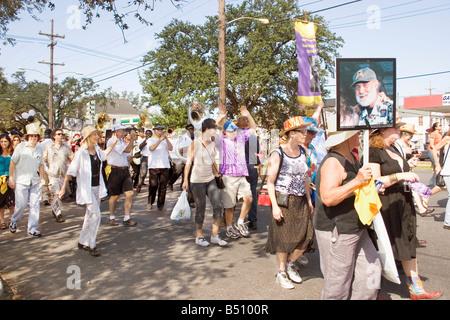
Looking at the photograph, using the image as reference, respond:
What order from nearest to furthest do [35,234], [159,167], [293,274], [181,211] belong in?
[293,274], [181,211], [35,234], [159,167]

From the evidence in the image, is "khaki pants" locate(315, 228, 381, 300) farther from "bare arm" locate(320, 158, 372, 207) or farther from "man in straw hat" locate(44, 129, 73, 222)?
"man in straw hat" locate(44, 129, 73, 222)

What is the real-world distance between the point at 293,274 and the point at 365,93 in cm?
228

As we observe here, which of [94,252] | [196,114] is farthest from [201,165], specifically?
[94,252]

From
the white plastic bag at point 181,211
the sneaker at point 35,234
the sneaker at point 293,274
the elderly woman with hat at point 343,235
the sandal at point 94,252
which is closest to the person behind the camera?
the elderly woman with hat at point 343,235

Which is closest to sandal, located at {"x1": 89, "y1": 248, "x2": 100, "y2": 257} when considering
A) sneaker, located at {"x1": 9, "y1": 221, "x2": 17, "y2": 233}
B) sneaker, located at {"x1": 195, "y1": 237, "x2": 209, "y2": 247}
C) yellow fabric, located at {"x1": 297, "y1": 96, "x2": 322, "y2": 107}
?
sneaker, located at {"x1": 195, "y1": 237, "x2": 209, "y2": 247}

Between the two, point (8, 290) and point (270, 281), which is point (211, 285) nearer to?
point (270, 281)

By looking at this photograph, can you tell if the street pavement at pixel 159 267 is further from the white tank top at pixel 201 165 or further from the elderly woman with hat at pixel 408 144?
the white tank top at pixel 201 165

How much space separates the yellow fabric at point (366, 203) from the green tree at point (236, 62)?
2744 cm

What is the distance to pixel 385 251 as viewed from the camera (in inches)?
136

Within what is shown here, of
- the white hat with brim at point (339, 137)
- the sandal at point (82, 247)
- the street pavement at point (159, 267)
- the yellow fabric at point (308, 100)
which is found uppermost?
the yellow fabric at point (308, 100)

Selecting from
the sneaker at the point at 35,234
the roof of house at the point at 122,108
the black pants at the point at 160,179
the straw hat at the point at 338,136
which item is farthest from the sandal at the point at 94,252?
the roof of house at the point at 122,108

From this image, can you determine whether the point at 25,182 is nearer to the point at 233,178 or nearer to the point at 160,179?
the point at 160,179

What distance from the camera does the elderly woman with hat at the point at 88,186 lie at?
579 centimetres
